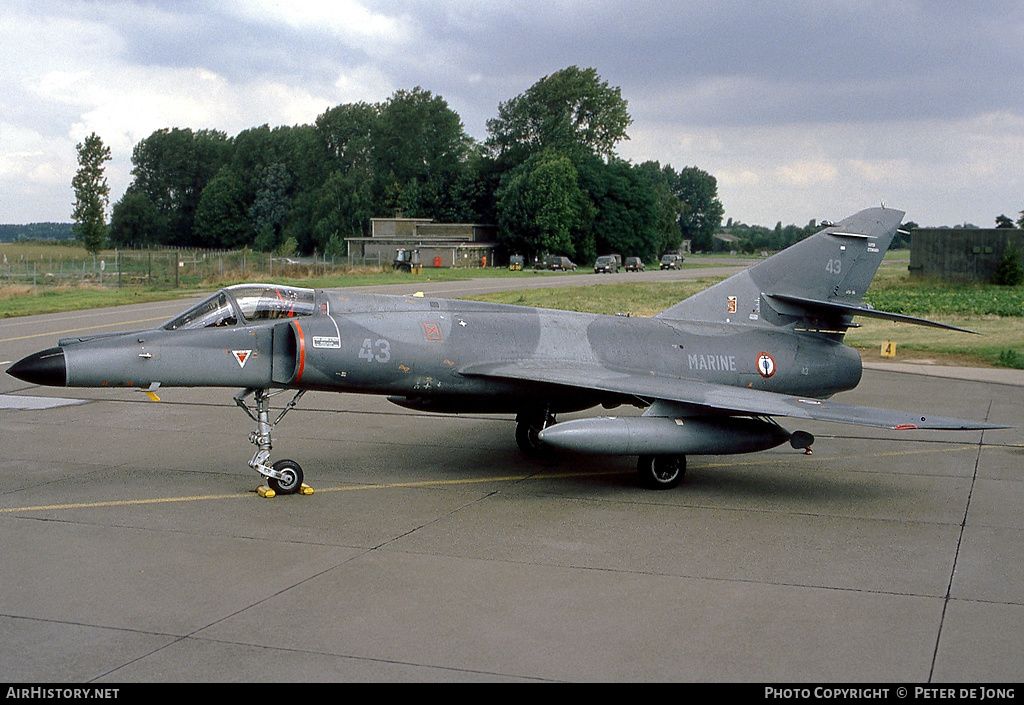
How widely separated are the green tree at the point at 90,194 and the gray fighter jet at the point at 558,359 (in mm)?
69303

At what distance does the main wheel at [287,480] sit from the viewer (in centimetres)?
1080

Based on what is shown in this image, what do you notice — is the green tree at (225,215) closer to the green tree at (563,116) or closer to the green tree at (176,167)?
the green tree at (176,167)

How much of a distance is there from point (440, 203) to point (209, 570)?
102973mm

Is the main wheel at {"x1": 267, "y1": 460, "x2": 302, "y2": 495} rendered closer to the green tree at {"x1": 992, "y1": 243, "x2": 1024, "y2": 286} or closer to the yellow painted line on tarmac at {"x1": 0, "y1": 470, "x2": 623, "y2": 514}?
the yellow painted line on tarmac at {"x1": 0, "y1": 470, "x2": 623, "y2": 514}

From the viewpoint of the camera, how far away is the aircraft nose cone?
1011 cm

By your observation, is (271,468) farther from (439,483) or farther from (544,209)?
(544,209)

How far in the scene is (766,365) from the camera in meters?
13.6

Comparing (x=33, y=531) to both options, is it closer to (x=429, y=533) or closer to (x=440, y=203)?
(x=429, y=533)

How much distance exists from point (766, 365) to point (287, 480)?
6.96m

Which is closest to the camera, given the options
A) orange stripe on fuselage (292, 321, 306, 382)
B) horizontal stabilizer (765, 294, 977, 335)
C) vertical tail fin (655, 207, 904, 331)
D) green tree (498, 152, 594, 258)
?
orange stripe on fuselage (292, 321, 306, 382)

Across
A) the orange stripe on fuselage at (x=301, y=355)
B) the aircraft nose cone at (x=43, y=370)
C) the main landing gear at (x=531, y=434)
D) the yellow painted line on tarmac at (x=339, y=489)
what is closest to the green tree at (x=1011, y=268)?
the main landing gear at (x=531, y=434)

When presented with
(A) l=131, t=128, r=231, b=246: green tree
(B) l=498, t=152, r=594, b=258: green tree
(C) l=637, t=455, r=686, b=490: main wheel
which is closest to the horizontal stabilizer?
(C) l=637, t=455, r=686, b=490: main wheel

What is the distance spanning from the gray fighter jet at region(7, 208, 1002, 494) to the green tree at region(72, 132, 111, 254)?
6930 cm

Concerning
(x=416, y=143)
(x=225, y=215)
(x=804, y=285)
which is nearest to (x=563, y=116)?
(x=416, y=143)
